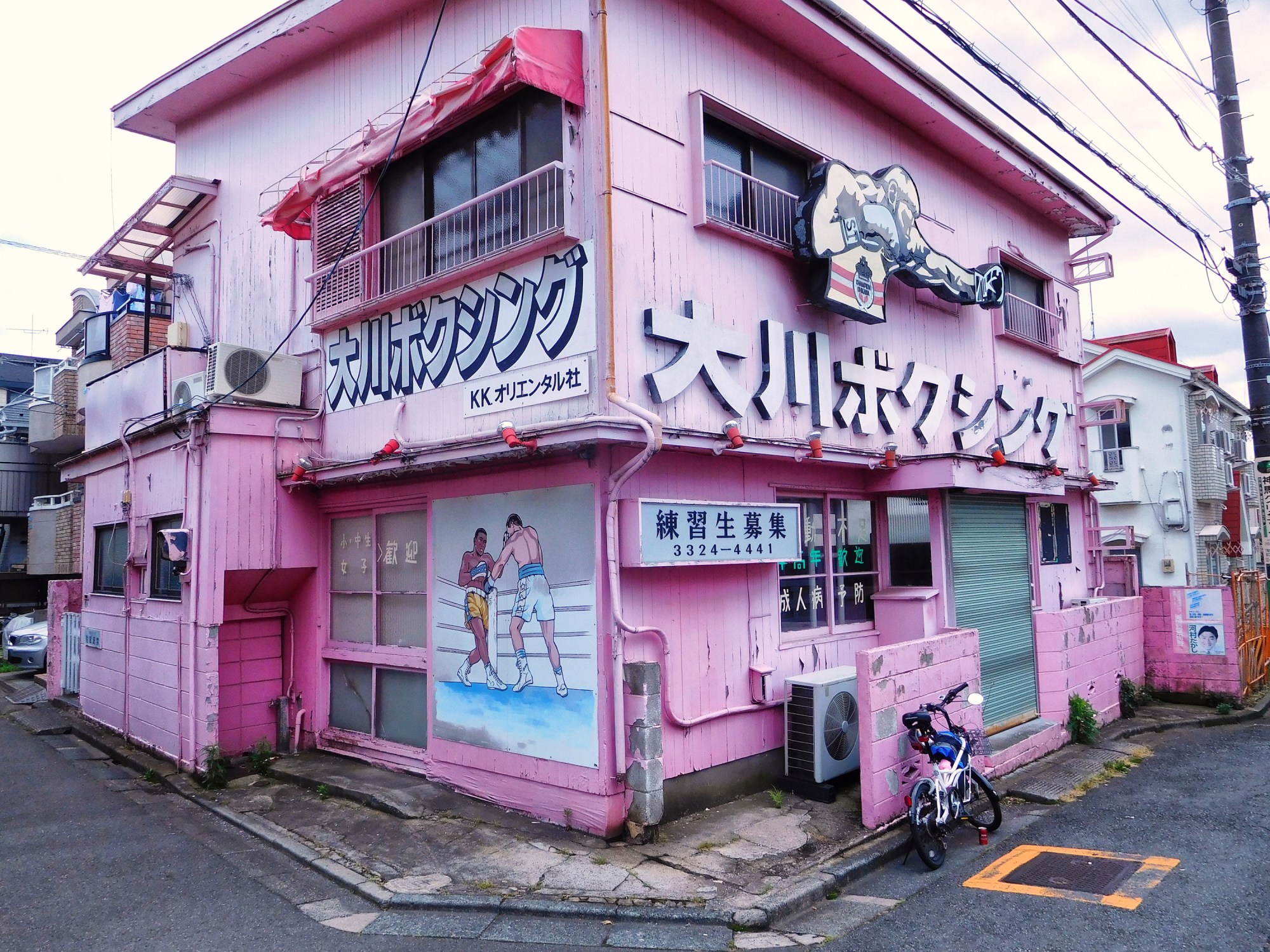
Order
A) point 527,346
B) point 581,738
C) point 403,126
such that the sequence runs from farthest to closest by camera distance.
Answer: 1. point 403,126
2. point 527,346
3. point 581,738

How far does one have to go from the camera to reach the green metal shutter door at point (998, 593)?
10.8 m

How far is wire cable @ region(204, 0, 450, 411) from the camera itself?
27.8ft

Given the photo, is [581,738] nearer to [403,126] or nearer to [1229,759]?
[403,126]

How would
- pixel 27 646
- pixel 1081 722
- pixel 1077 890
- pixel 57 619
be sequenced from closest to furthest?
1. pixel 1077 890
2. pixel 1081 722
3. pixel 57 619
4. pixel 27 646

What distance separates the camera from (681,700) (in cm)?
774

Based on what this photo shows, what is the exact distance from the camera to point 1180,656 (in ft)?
44.0

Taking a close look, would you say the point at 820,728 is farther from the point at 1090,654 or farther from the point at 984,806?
the point at 1090,654

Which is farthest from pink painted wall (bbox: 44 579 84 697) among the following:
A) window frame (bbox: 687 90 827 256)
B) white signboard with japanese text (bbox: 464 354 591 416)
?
window frame (bbox: 687 90 827 256)

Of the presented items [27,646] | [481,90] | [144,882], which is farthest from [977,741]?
[27,646]

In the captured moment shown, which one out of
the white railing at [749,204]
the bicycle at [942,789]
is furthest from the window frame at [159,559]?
the bicycle at [942,789]

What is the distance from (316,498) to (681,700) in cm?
535

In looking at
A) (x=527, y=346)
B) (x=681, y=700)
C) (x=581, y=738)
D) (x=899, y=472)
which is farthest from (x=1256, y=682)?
(x=527, y=346)

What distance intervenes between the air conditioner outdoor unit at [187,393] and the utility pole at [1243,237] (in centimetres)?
1458

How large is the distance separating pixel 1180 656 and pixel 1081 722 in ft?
12.3
